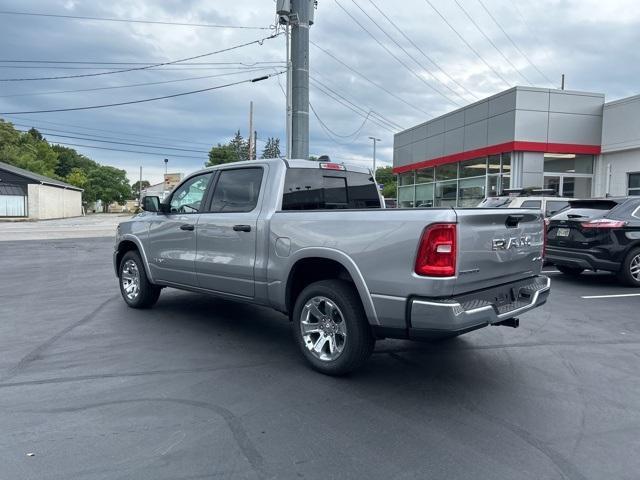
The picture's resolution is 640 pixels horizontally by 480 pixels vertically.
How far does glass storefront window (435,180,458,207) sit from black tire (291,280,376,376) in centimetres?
2056

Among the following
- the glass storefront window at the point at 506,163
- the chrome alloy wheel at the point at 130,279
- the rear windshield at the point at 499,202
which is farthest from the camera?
the glass storefront window at the point at 506,163

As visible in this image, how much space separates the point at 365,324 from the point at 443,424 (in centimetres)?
99

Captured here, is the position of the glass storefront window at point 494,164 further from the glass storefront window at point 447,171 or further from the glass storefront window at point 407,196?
the glass storefront window at point 407,196

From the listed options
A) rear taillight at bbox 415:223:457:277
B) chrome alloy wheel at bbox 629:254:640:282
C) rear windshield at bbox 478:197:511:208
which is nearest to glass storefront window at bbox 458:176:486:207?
rear windshield at bbox 478:197:511:208

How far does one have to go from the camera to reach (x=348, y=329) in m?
4.11

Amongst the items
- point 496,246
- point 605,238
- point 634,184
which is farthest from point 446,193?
point 496,246

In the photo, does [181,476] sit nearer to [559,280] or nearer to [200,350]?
[200,350]

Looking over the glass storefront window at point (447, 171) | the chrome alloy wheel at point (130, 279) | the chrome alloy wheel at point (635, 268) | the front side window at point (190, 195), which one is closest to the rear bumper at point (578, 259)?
the chrome alloy wheel at point (635, 268)

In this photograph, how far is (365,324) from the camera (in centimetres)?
410

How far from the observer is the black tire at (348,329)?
161 inches

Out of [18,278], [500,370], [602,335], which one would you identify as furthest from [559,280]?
[18,278]

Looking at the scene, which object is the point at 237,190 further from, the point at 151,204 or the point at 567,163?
the point at 567,163

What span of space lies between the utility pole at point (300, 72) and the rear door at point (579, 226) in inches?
301

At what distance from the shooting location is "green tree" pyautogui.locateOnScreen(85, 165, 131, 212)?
8300cm
